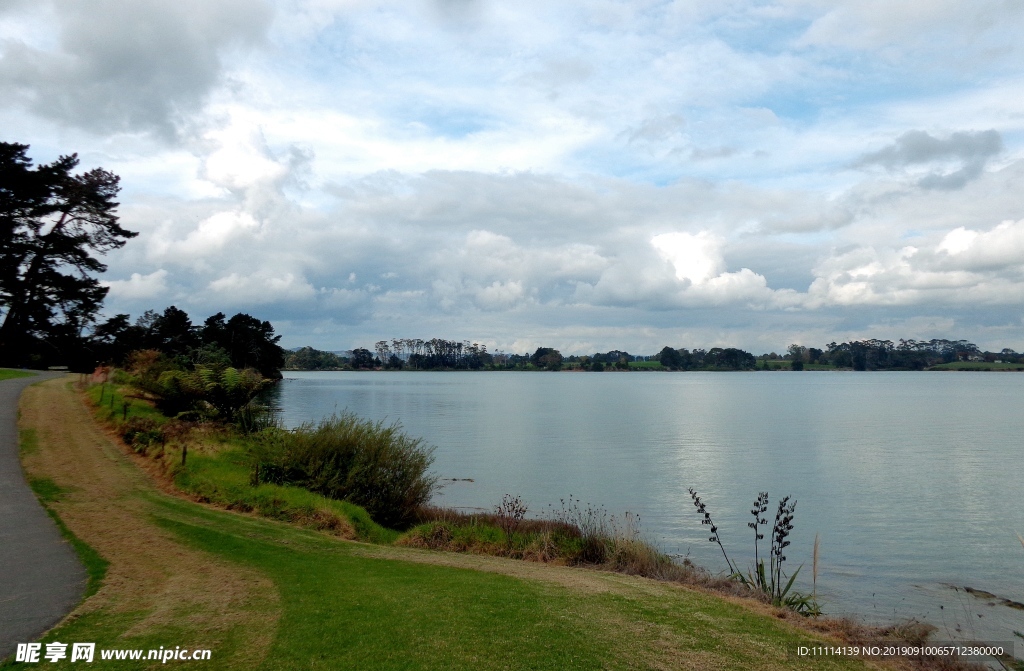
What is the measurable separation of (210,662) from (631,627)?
434 cm

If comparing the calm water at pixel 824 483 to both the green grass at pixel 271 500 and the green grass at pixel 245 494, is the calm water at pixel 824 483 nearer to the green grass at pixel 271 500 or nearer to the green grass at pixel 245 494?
the green grass at pixel 245 494

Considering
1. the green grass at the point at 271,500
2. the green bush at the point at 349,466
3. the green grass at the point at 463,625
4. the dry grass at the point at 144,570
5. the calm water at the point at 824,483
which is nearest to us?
the green grass at the point at 463,625

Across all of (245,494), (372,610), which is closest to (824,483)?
(245,494)

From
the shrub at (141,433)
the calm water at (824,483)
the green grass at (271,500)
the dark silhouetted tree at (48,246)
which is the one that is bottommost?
the calm water at (824,483)

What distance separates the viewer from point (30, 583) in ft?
26.2

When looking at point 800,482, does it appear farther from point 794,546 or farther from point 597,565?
point 597,565

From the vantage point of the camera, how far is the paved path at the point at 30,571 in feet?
22.3

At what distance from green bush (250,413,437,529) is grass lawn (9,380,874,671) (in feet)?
12.6

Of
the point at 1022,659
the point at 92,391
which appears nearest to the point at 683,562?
the point at 1022,659

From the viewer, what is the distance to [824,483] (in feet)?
89.7

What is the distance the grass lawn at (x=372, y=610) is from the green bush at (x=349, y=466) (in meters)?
3.85

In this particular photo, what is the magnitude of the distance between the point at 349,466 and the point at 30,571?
854 centimetres

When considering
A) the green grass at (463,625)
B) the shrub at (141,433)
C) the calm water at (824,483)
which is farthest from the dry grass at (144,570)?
the calm water at (824,483)

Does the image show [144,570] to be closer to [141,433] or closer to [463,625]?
[463,625]
